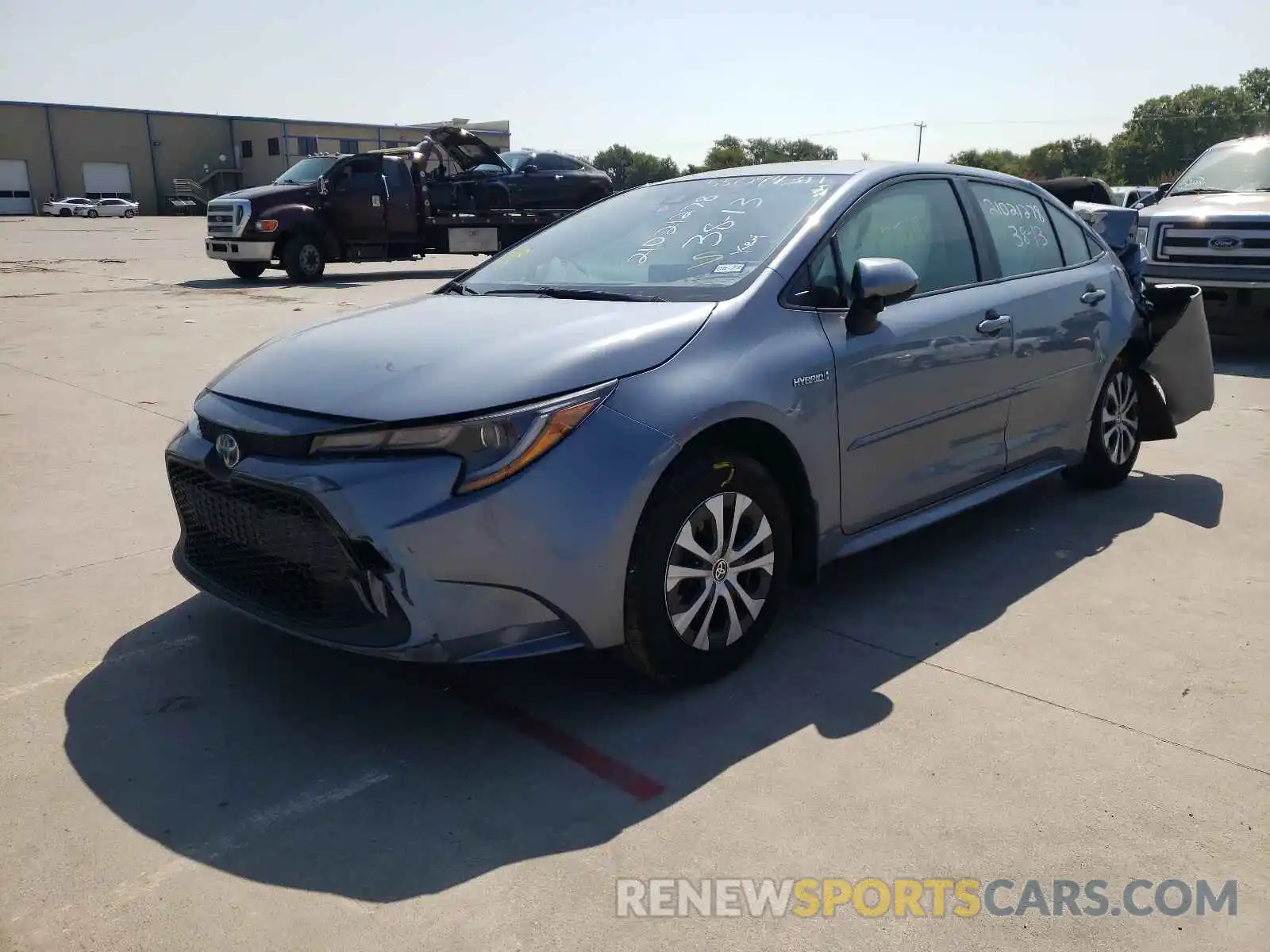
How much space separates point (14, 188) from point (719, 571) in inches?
2928

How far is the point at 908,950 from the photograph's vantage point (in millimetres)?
2238

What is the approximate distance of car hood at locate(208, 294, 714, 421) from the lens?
2980 millimetres

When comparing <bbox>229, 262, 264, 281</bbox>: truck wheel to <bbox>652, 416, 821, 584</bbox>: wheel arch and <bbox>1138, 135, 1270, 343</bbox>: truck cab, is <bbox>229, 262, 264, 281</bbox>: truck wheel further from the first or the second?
<bbox>652, 416, 821, 584</bbox>: wheel arch

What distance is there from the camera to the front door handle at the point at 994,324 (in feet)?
14.1

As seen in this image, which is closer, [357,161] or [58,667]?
→ [58,667]

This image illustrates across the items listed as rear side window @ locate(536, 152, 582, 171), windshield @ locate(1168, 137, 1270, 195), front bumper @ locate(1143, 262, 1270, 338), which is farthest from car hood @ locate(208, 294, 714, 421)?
rear side window @ locate(536, 152, 582, 171)

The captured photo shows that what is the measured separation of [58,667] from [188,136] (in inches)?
3101

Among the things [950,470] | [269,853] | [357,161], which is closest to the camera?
[269,853]

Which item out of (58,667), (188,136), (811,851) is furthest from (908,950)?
(188,136)

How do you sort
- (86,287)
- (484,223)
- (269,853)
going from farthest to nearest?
(484,223), (86,287), (269,853)

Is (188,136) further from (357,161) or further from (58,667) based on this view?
(58,667)

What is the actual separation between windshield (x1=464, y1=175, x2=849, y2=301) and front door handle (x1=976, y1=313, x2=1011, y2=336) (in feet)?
2.72

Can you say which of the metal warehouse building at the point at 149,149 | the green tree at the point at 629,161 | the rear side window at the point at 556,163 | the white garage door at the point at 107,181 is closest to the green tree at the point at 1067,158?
the green tree at the point at 629,161

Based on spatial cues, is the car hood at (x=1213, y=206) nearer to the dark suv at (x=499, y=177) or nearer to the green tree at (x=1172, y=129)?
the dark suv at (x=499, y=177)
